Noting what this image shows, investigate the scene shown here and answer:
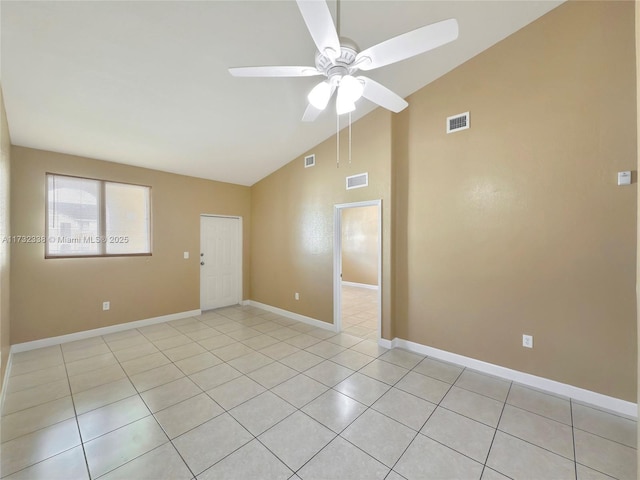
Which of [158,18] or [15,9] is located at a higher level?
[158,18]

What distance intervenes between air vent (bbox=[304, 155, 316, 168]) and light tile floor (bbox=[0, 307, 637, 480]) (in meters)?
3.07

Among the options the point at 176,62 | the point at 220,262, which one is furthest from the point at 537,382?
the point at 220,262

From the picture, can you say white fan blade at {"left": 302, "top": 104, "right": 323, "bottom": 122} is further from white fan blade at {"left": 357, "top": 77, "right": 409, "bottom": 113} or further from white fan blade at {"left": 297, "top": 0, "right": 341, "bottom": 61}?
white fan blade at {"left": 297, "top": 0, "right": 341, "bottom": 61}

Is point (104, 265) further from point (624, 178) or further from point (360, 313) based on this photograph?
point (624, 178)

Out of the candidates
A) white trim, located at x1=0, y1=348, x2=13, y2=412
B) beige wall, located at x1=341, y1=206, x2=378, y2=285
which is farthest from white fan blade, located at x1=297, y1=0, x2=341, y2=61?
beige wall, located at x1=341, y1=206, x2=378, y2=285

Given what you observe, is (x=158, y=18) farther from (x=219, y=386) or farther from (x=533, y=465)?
(x=533, y=465)

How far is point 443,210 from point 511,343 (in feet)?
5.31

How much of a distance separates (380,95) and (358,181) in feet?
6.05

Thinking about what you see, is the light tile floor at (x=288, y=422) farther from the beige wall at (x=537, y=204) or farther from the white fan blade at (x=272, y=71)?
the white fan blade at (x=272, y=71)

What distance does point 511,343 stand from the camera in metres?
2.69

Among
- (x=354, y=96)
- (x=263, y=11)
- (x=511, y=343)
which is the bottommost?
(x=511, y=343)

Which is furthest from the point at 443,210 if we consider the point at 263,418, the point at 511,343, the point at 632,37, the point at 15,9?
the point at 15,9

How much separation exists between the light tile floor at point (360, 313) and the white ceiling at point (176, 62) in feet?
10.8

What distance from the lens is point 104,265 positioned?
3.92m
